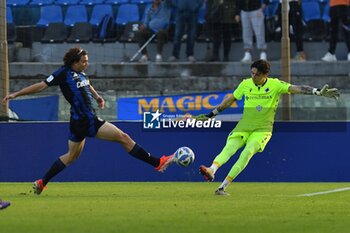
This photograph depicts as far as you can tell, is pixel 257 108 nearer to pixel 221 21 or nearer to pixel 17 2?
pixel 221 21

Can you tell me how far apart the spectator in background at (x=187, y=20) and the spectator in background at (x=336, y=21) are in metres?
2.99

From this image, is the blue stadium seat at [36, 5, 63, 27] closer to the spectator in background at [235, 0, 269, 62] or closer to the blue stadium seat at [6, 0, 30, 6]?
the blue stadium seat at [6, 0, 30, 6]

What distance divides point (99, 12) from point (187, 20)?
2.45 m

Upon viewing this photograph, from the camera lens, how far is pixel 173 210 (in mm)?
10555

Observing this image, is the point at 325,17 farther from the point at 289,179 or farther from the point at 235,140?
the point at 235,140

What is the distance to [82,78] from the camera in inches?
518

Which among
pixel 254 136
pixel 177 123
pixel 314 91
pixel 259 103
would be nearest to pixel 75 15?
pixel 177 123

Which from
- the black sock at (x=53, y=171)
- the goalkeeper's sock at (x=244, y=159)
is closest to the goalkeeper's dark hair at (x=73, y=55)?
the black sock at (x=53, y=171)

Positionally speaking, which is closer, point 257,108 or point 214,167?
point 214,167

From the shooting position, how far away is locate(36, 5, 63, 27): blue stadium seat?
22.8 metres

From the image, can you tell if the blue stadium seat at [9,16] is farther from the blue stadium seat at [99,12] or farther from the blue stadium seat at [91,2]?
the blue stadium seat at [99,12]

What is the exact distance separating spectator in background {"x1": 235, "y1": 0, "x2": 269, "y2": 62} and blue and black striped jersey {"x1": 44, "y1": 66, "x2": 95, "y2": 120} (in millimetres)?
8673

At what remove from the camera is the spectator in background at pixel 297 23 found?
20828 millimetres

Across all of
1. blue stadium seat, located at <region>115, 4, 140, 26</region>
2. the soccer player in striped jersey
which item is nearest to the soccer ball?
the soccer player in striped jersey
